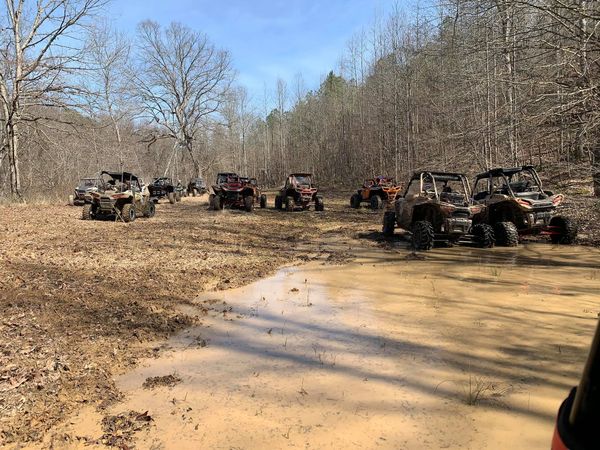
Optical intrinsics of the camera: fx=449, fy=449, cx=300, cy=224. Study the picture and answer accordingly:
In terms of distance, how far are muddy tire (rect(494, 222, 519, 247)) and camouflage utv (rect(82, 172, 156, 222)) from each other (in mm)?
12065

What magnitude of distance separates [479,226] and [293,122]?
47943 millimetres

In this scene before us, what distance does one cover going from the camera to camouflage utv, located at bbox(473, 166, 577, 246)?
1019 centimetres

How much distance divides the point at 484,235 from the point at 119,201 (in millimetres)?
12431

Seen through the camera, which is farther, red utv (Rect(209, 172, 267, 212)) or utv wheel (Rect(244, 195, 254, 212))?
red utv (Rect(209, 172, 267, 212))

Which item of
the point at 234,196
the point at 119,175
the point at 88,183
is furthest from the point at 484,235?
the point at 88,183

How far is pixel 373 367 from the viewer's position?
4.29 m

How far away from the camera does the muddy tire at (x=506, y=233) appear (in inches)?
413

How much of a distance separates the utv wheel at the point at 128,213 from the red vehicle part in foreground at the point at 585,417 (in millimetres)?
16368

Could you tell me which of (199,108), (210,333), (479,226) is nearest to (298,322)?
(210,333)

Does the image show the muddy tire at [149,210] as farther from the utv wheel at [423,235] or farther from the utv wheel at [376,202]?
A: the utv wheel at [423,235]

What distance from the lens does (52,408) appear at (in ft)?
11.6

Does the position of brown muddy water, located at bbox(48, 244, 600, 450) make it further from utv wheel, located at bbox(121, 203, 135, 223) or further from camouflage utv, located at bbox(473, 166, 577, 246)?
utv wheel, located at bbox(121, 203, 135, 223)

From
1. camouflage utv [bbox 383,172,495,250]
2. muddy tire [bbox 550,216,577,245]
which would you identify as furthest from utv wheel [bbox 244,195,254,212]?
muddy tire [bbox 550,216,577,245]

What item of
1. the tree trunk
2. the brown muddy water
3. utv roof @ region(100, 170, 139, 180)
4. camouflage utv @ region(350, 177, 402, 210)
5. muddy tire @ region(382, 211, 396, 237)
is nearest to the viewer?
the brown muddy water
